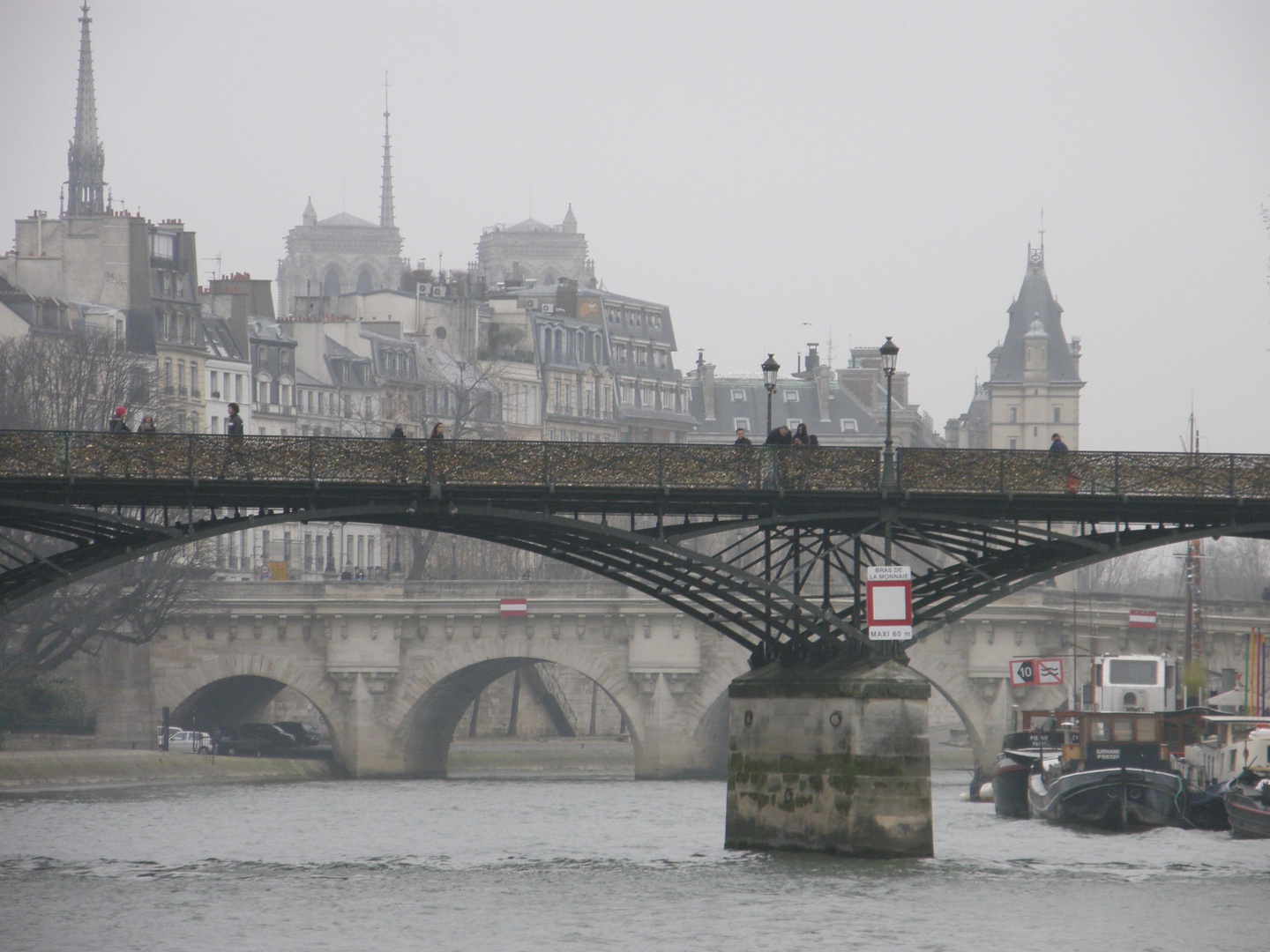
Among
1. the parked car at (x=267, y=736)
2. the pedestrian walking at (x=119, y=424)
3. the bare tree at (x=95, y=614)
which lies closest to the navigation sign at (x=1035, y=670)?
the bare tree at (x=95, y=614)

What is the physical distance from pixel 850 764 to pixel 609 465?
6.84 metres

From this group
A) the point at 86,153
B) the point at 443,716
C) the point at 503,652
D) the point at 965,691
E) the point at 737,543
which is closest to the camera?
the point at 737,543

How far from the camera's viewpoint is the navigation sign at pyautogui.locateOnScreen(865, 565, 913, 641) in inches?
1844

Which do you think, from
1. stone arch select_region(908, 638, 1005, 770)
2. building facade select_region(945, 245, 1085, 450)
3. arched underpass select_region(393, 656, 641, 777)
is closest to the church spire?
building facade select_region(945, 245, 1085, 450)

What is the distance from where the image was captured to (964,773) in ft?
319

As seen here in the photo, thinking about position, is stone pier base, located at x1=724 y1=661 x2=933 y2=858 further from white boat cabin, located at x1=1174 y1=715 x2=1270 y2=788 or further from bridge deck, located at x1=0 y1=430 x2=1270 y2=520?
white boat cabin, located at x1=1174 y1=715 x2=1270 y2=788

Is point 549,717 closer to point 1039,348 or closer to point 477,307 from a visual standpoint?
point 477,307

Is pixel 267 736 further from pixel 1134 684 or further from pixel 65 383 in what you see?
pixel 1134 684

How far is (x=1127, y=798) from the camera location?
6147cm

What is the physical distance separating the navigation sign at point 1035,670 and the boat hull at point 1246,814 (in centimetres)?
2172

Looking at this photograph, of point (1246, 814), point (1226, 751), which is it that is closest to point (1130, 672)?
point (1226, 751)

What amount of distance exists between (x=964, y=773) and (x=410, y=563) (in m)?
33.2

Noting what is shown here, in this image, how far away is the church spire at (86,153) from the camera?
513ft

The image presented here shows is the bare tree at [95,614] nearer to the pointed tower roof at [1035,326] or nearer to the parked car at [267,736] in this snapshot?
the parked car at [267,736]
